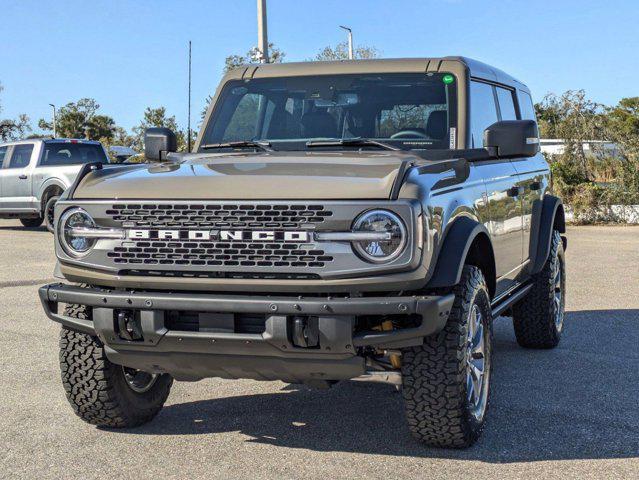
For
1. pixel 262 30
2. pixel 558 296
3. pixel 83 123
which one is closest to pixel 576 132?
pixel 262 30

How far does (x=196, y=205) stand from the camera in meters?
4.18

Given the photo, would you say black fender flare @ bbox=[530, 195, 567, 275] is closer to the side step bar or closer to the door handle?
the side step bar

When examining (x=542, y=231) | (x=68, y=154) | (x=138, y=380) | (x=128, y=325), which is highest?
(x=68, y=154)

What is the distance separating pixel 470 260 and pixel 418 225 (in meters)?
0.97

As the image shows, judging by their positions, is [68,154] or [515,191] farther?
[68,154]

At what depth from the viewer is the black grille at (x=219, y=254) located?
4.05 m

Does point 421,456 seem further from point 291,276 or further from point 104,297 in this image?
point 104,297

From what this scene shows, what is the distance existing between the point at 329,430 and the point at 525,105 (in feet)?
12.2

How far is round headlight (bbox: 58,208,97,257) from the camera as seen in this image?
4.43 m

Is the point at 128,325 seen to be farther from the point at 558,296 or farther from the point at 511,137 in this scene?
the point at 558,296

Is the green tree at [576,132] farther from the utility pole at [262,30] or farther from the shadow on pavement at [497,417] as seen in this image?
the shadow on pavement at [497,417]

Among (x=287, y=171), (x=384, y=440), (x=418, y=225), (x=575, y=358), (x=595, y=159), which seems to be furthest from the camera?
(x=595, y=159)

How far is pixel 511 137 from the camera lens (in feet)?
16.9

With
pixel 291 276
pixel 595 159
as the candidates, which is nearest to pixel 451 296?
pixel 291 276
